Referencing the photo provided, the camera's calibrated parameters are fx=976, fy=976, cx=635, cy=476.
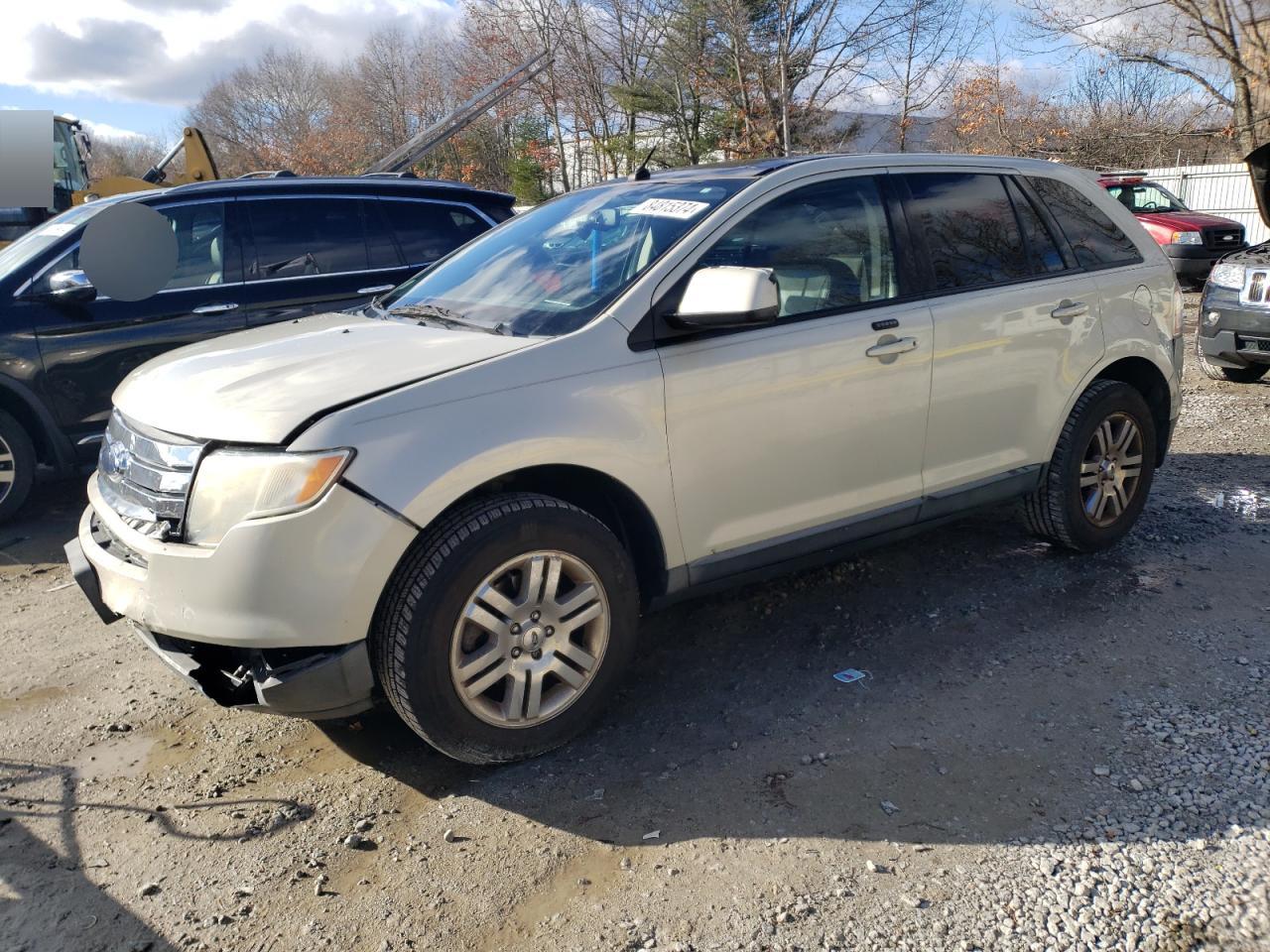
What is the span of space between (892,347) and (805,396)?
480 millimetres

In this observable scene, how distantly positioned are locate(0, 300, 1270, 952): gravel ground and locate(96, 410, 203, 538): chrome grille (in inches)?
34.6

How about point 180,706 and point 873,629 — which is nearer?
point 180,706

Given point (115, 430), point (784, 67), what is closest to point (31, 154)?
point (784, 67)

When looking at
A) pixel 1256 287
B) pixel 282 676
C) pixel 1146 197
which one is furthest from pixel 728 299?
pixel 1146 197

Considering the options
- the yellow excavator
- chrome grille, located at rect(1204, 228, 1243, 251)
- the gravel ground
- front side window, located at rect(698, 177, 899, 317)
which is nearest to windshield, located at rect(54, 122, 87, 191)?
the yellow excavator

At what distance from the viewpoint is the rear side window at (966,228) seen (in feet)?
13.3

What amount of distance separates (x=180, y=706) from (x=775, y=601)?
246 cm

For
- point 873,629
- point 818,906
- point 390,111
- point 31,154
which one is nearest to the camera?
point 818,906

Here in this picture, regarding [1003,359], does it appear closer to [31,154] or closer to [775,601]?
[775,601]

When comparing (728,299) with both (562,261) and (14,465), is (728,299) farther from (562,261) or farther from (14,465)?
(14,465)

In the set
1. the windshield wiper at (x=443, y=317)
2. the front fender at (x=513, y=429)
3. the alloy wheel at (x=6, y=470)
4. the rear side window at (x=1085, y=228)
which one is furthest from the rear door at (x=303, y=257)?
the rear side window at (x=1085, y=228)

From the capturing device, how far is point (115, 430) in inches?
132

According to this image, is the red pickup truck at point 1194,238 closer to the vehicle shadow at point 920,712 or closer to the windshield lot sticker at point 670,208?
the vehicle shadow at point 920,712

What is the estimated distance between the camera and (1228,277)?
807 cm
